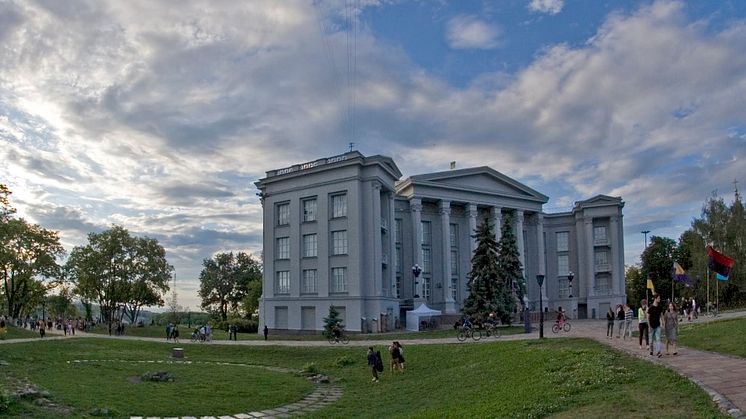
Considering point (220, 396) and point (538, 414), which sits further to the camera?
point (220, 396)

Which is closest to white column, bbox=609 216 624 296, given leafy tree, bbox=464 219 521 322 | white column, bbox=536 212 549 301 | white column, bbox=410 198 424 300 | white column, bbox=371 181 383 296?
white column, bbox=536 212 549 301

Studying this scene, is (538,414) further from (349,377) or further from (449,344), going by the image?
(449,344)

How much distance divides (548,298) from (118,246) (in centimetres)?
5323

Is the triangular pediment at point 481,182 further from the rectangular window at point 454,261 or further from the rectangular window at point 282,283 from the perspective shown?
the rectangular window at point 282,283

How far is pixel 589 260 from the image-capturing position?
7344 cm

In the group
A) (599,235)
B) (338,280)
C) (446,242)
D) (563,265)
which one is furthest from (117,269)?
(599,235)

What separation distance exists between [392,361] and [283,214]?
107ft

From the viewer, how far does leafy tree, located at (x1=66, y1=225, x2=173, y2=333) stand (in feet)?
237

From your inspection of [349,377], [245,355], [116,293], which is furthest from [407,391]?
[116,293]

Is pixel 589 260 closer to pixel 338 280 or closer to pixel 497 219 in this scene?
pixel 497 219

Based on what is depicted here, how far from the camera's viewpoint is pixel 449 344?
110 ft

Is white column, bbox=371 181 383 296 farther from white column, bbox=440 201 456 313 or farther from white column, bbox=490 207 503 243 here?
white column, bbox=490 207 503 243

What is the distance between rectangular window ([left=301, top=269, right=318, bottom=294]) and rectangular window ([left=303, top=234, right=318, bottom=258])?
58.0 inches

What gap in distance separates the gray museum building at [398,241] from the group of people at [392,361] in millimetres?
23111
